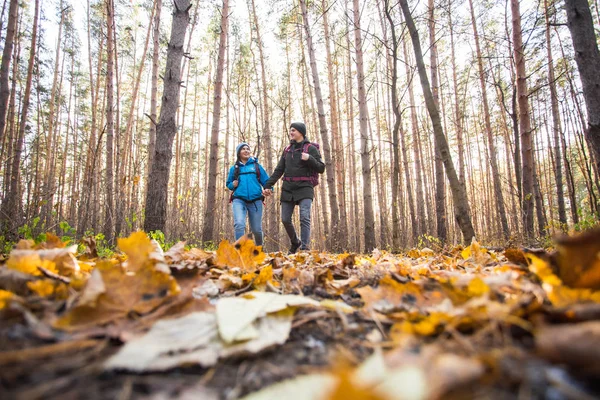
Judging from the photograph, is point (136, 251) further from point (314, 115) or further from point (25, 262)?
point (314, 115)

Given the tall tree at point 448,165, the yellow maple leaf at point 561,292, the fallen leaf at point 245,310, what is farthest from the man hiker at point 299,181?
the yellow maple leaf at point 561,292

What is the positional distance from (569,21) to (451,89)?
581 inches

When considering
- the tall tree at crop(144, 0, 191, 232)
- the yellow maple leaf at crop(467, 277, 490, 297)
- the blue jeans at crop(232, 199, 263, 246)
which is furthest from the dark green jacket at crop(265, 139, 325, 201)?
the yellow maple leaf at crop(467, 277, 490, 297)

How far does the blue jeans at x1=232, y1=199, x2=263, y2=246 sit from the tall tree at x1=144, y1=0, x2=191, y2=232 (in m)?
1.11

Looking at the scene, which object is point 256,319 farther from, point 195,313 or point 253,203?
point 253,203

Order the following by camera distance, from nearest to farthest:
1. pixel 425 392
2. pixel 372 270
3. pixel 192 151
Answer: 1. pixel 425 392
2. pixel 372 270
3. pixel 192 151

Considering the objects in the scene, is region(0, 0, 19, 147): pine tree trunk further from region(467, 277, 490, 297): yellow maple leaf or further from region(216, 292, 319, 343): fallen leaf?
region(467, 277, 490, 297): yellow maple leaf

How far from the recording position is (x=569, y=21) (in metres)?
3.08

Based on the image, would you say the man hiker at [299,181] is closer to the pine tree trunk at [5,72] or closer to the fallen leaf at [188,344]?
the fallen leaf at [188,344]

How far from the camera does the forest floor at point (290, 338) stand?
403mm

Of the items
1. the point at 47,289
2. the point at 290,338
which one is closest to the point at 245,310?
the point at 290,338

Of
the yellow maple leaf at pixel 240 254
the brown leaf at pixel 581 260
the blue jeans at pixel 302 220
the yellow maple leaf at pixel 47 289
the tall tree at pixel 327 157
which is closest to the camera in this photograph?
the brown leaf at pixel 581 260

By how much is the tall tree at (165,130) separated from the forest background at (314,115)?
0.02 m

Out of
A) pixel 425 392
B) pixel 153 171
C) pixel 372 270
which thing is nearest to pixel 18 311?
pixel 425 392
